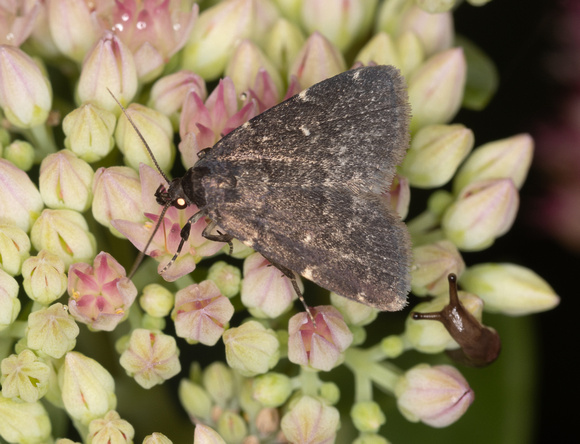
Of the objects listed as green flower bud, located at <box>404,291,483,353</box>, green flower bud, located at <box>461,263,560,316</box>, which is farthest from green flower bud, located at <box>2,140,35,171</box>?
green flower bud, located at <box>461,263,560,316</box>

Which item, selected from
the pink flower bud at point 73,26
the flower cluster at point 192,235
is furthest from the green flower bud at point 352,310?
the pink flower bud at point 73,26

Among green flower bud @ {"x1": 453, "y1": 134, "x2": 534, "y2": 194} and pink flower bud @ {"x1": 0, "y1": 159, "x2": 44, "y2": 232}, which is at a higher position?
pink flower bud @ {"x1": 0, "y1": 159, "x2": 44, "y2": 232}

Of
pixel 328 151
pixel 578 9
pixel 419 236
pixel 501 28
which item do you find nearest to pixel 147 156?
pixel 328 151

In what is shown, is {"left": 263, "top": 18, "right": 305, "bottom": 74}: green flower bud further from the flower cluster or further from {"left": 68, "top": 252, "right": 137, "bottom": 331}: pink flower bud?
{"left": 68, "top": 252, "right": 137, "bottom": 331}: pink flower bud

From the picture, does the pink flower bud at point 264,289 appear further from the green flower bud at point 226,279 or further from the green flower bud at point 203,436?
the green flower bud at point 203,436

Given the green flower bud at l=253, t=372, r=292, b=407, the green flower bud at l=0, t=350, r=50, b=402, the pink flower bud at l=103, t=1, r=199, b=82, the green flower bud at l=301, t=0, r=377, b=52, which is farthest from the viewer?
the green flower bud at l=301, t=0, r=377, b=52

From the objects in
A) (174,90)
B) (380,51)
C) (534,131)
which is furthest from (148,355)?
(534,131)

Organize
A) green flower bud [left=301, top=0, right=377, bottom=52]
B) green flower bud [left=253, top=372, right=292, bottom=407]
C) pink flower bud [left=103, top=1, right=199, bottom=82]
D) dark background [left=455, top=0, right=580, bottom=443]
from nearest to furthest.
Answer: green flower bud [left=253, top=372, right=292, bottom=407] < pink flower bud [left=103, top=1, right=199, bottom=82] < green flower bud [left=301, top=0, right=377, bottom=52] < dark background [left=455, top=0, right=580, bottom=443]
